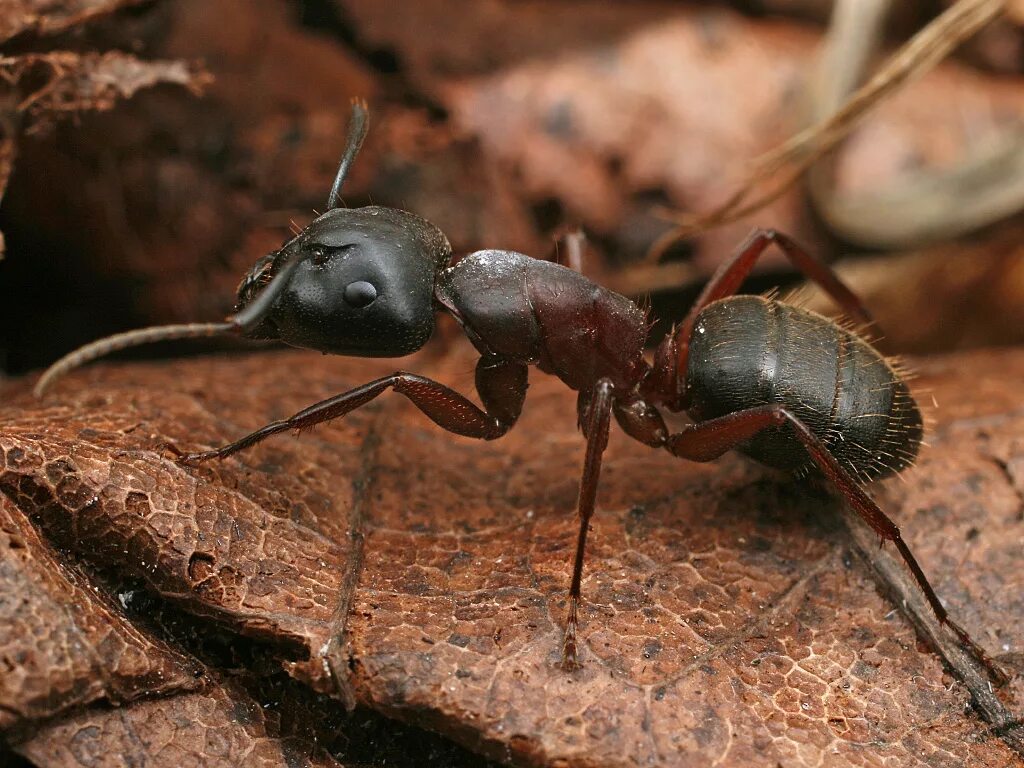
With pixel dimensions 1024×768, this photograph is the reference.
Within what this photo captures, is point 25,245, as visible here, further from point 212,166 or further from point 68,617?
point 68,617

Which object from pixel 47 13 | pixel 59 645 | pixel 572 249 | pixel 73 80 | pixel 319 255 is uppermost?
pixel 47 13

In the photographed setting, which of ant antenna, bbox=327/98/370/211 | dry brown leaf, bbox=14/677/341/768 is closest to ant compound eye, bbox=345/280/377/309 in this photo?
ant antenna, bbox=327/98/370/211

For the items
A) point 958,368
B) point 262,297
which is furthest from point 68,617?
point 958,368

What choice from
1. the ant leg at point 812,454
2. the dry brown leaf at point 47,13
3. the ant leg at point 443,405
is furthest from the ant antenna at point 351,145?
the ant leg at point 812,454

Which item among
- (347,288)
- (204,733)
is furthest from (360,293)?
(204,733)

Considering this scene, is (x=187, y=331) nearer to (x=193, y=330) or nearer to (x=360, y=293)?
(x=193, y=330)
